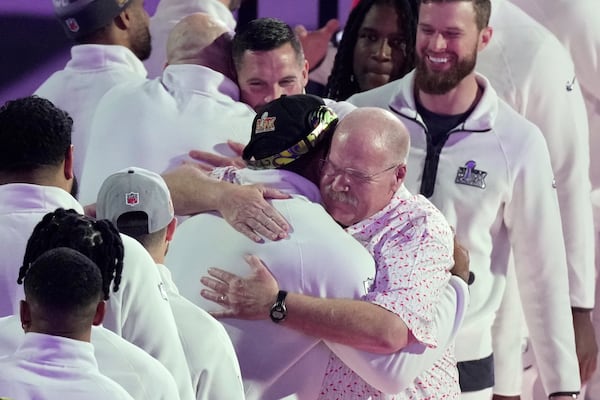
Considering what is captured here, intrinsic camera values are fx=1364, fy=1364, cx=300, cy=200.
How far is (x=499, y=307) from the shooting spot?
13.5ft

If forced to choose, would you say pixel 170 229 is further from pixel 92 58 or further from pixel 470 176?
pixel 92 58

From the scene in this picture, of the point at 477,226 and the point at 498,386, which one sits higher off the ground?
the point at 477,226

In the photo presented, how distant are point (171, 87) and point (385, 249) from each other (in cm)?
108

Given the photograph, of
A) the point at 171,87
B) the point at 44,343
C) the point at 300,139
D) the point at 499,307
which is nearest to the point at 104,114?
the point at 171,87

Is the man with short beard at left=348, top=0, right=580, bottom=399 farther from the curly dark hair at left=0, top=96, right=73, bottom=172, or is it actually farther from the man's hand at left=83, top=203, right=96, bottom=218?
the curly dark hair at left=0, top=96, right=73, bottom=172

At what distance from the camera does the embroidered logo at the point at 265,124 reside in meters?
2.86

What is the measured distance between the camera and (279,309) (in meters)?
2.75

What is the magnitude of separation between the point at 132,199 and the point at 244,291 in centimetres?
29

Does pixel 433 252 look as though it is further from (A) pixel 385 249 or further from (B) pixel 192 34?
(B) pixel 192 34

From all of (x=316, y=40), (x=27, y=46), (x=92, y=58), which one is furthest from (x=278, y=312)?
(x=316, y=40)

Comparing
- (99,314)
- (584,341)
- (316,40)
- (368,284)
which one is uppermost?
(99,314)

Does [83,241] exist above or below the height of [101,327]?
above

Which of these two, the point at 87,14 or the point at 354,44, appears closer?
the point at 87,14

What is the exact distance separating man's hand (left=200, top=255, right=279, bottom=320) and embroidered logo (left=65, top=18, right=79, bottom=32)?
1598 mm
